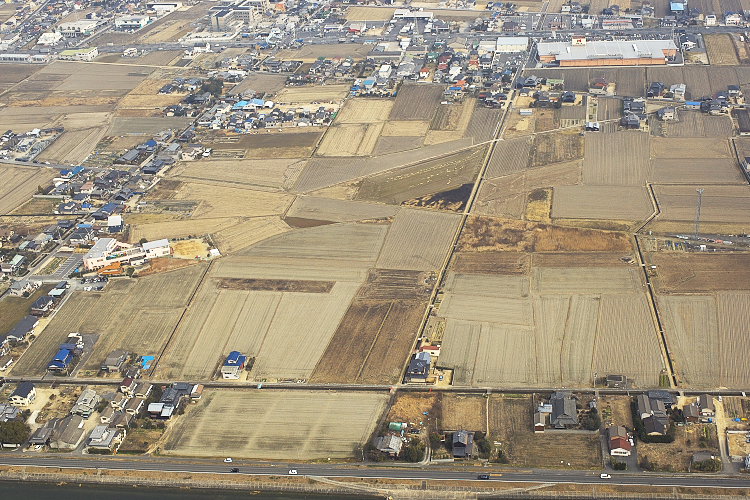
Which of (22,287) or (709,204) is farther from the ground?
(709,204)

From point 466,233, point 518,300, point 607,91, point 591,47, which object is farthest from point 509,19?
point 518,300

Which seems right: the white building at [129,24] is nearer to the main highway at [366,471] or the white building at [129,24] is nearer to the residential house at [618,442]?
the main highway at [366,471]

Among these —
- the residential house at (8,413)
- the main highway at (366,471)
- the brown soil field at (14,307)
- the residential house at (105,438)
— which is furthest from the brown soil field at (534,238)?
the residential house at (8,413)

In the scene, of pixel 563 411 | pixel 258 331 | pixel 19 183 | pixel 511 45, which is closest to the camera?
pixel 563 411

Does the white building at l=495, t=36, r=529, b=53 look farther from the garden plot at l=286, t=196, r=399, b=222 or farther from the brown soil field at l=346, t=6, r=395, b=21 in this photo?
the garden plot at l=286, t=196, r=399, b=222

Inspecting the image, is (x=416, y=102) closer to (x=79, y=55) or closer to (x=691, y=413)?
(x=79, y=55)

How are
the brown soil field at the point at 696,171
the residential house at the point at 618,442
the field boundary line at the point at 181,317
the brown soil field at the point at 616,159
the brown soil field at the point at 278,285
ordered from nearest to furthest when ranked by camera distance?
the residential house at the point at 618,442 < the field boundary line at the point at 181,317 < the brown soil field at the point at 278,285 < the brown soil field at the point at 696,171 < the brown soil field at the point at 616,159

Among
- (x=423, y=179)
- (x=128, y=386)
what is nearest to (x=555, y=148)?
(x=423, y=179)
